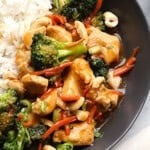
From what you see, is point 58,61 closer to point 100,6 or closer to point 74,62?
point 74,62

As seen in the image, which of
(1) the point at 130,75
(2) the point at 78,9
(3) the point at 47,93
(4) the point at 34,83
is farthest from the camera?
(2) the point at 78,9

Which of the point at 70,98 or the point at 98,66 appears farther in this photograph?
the point at 98,66

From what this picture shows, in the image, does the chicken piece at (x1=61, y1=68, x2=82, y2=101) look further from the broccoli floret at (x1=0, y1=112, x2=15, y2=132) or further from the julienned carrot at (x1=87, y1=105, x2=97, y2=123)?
the broccoli floret at (x1=0, y1=112, x2=15, y2=132)

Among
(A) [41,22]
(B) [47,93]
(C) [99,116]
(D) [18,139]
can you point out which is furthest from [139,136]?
(A) [41,22]

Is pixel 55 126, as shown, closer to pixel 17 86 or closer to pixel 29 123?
pixel 29 123

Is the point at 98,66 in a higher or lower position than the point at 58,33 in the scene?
lower

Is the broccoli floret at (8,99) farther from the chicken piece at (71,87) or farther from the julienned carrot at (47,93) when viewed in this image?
the chicken piece at (71,87)

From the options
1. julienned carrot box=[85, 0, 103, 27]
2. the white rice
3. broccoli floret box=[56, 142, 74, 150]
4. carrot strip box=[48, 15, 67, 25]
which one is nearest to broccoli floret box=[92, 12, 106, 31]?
julienned carrot box=[85, 0, 103, 27]
